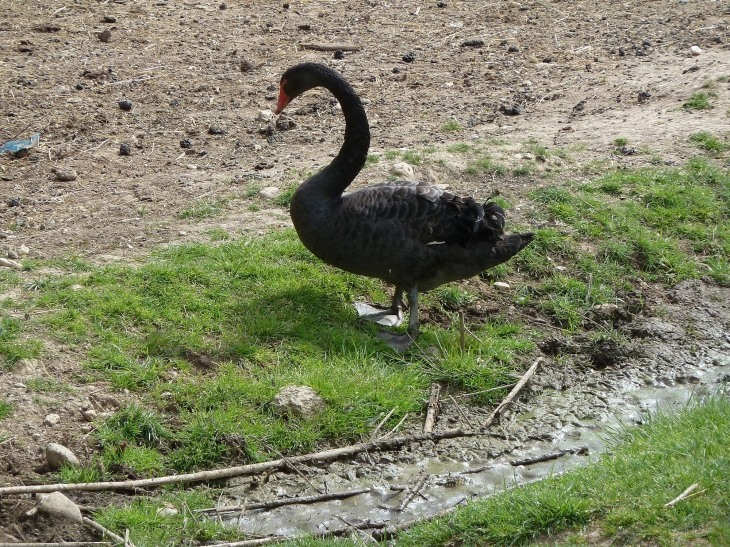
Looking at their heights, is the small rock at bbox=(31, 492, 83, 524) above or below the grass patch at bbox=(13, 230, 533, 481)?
below

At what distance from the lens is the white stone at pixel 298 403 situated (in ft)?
16.7

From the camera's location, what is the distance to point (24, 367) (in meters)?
5.11

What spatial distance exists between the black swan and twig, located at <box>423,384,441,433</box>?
565mm

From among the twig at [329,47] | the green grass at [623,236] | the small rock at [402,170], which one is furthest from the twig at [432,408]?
the twig at [329,47]

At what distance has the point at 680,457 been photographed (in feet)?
14.2

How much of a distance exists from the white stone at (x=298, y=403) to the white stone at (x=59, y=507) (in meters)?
1.29

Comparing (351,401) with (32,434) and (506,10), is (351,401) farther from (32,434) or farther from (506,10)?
(506,10)

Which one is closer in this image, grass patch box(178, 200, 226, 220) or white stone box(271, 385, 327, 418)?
white stone box(271, 385, 327, 418)

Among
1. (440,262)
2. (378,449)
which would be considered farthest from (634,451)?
(440,262)

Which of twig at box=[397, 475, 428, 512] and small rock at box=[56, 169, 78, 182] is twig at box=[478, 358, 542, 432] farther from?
small rock at box=[56, 169, 78, 182]

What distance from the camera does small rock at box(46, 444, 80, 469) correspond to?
4.57m

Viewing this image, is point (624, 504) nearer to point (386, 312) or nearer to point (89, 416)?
point (386, 312)

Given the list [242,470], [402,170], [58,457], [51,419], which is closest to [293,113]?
[402,170]

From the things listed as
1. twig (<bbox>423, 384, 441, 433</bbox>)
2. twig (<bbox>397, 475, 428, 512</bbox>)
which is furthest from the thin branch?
twig (<bbox>397, 475, 428, 512</bbox>)
